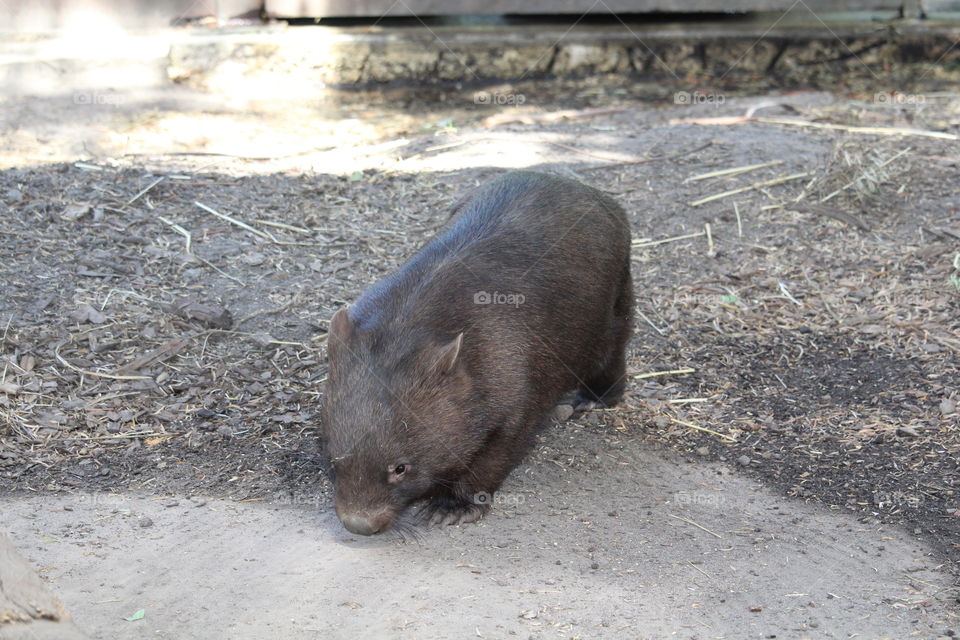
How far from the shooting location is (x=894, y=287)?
5.70 m

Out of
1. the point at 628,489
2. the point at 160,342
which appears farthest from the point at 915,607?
the point at 160,342

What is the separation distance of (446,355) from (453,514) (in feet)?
2.16

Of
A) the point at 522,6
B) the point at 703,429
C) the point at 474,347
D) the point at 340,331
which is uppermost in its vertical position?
the point at 522,6

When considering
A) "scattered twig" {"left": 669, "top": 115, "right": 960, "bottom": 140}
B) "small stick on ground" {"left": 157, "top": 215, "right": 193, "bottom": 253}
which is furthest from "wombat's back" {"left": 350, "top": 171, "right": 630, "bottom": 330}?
"scattered twig" {"left": 669, "top": 115, "right": 960, "bottom": 140}

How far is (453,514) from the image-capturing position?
3.86 metres

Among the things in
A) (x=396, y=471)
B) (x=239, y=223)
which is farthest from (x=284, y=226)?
(x=396, y=471)

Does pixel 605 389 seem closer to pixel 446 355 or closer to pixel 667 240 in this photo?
pixel 446 355

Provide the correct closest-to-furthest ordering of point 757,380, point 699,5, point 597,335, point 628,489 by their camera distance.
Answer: point 628,489
point 597,335
point 757,380
point 699,5

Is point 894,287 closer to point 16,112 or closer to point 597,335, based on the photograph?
point 597,335

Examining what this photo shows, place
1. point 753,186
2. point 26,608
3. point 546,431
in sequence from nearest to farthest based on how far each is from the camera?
point 26,608
point 546,431
point 753,186

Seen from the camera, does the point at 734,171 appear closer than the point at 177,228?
No

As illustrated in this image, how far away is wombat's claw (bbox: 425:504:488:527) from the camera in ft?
12.6

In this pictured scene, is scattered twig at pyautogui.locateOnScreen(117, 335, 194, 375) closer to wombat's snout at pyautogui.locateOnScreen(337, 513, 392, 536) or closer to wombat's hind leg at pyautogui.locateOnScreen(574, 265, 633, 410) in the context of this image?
wombat's snout at pyautogui.locateOnScreen(337, 513, 392, 536)

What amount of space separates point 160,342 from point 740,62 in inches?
273
